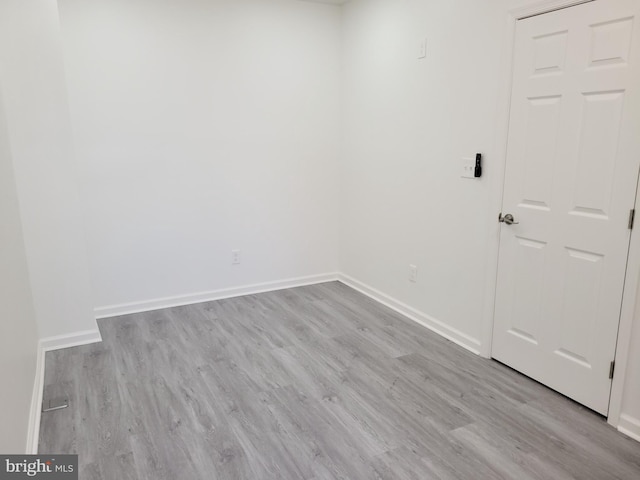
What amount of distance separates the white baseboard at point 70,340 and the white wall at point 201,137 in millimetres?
530

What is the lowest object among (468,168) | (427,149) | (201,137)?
(468,168)

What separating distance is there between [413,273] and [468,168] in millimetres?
1029

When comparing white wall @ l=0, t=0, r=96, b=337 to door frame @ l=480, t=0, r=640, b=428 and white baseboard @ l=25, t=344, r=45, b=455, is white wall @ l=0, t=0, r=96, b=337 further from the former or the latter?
door frame @ l=480, t=0, r=640, b=428

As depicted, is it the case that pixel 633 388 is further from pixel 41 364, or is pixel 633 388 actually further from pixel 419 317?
pixel 41 364

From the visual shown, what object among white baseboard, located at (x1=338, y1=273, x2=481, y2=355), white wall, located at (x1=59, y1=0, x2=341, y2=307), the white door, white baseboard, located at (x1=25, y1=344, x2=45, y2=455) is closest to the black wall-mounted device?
the white door

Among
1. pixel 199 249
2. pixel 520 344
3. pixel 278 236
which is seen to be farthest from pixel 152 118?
pixel 520 344

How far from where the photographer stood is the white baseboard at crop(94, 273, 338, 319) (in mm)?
3832

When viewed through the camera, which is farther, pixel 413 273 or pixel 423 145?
pixel 413 273

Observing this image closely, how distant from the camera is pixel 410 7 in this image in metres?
3.46

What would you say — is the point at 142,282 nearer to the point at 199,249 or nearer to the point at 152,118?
the point at 199,249

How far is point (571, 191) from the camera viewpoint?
2461 mm

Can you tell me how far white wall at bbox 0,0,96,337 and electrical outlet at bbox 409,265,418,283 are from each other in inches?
97.4

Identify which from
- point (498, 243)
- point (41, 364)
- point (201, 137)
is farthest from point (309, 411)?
point (201, 137)

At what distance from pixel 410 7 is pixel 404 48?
0.29 metres
